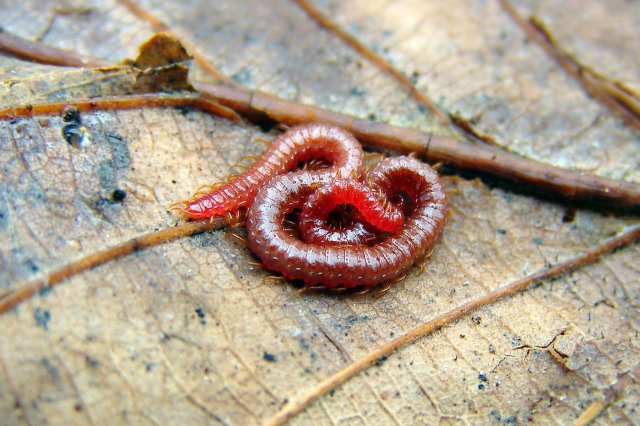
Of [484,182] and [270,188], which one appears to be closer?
[270,188]

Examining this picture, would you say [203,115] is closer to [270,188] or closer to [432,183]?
[270,188]

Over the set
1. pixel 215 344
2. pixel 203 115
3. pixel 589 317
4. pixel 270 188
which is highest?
pixel 203 115

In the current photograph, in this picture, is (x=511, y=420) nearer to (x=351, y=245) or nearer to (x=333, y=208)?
(x=351, y=245)

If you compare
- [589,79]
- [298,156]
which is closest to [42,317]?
[298,156]

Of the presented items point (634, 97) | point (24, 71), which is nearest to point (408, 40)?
point (634, 97)

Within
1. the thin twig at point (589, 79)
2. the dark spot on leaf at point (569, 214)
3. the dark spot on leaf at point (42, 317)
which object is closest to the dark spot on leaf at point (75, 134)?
the dark spot on leaf at point (42, 317)

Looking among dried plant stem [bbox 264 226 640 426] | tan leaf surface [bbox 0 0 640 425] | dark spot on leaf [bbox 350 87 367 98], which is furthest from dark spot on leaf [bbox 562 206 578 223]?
dark spot on leaf [bbox 350 87 367 98]

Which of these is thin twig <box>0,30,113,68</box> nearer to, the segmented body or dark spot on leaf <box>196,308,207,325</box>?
the segmented body
